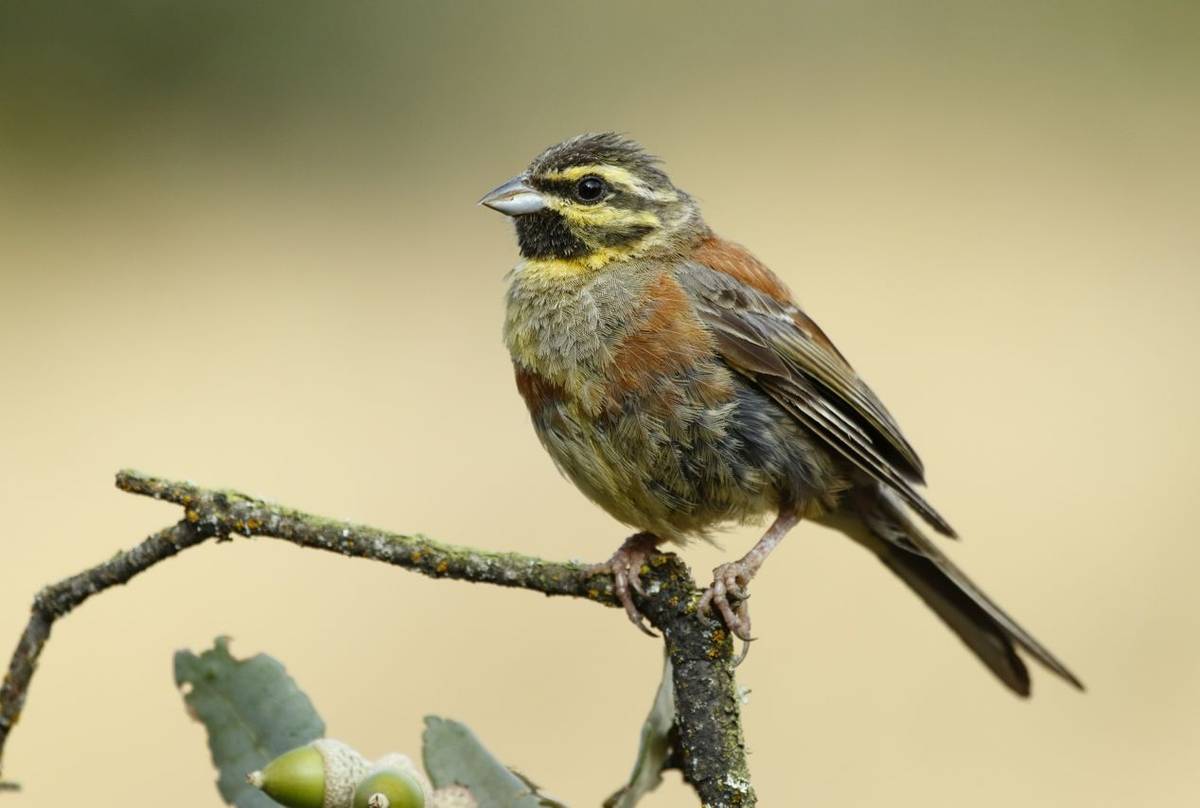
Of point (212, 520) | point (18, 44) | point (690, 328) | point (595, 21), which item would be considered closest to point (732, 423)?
point (690, 328)

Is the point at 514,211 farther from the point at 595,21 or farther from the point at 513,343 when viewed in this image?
the point at 595,21

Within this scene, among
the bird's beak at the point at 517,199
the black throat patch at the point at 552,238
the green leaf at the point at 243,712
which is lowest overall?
the green leaf at the point at 243,712

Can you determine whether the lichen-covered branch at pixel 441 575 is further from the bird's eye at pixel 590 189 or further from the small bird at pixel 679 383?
the bird's eye at pixel 590 189

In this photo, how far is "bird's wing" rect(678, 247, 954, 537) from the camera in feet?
14.7

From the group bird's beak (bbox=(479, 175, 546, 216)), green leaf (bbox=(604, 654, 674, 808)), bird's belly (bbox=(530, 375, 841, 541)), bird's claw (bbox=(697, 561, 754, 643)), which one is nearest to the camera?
green leaf (bbox=(604, 654, 674, 808))

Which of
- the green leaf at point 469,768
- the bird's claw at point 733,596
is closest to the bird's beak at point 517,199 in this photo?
the bird's claw at point 733,596

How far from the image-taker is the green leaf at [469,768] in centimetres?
232

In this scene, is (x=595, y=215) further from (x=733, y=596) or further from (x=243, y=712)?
(x=243, y=712)

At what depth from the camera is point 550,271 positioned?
15.1 ft

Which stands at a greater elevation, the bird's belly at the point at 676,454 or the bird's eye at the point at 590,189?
the bird's eye at the point at 590,189

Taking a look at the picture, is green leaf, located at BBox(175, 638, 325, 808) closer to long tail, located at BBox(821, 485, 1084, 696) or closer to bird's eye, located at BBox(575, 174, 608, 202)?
bird's eye, located at BBox(575, 174, 608, 202)

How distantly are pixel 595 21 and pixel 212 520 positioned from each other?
10.2m

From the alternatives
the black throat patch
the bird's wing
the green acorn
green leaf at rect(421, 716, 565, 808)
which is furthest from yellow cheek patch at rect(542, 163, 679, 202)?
the green acorn

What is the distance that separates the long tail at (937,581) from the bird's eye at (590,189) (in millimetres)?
1292
